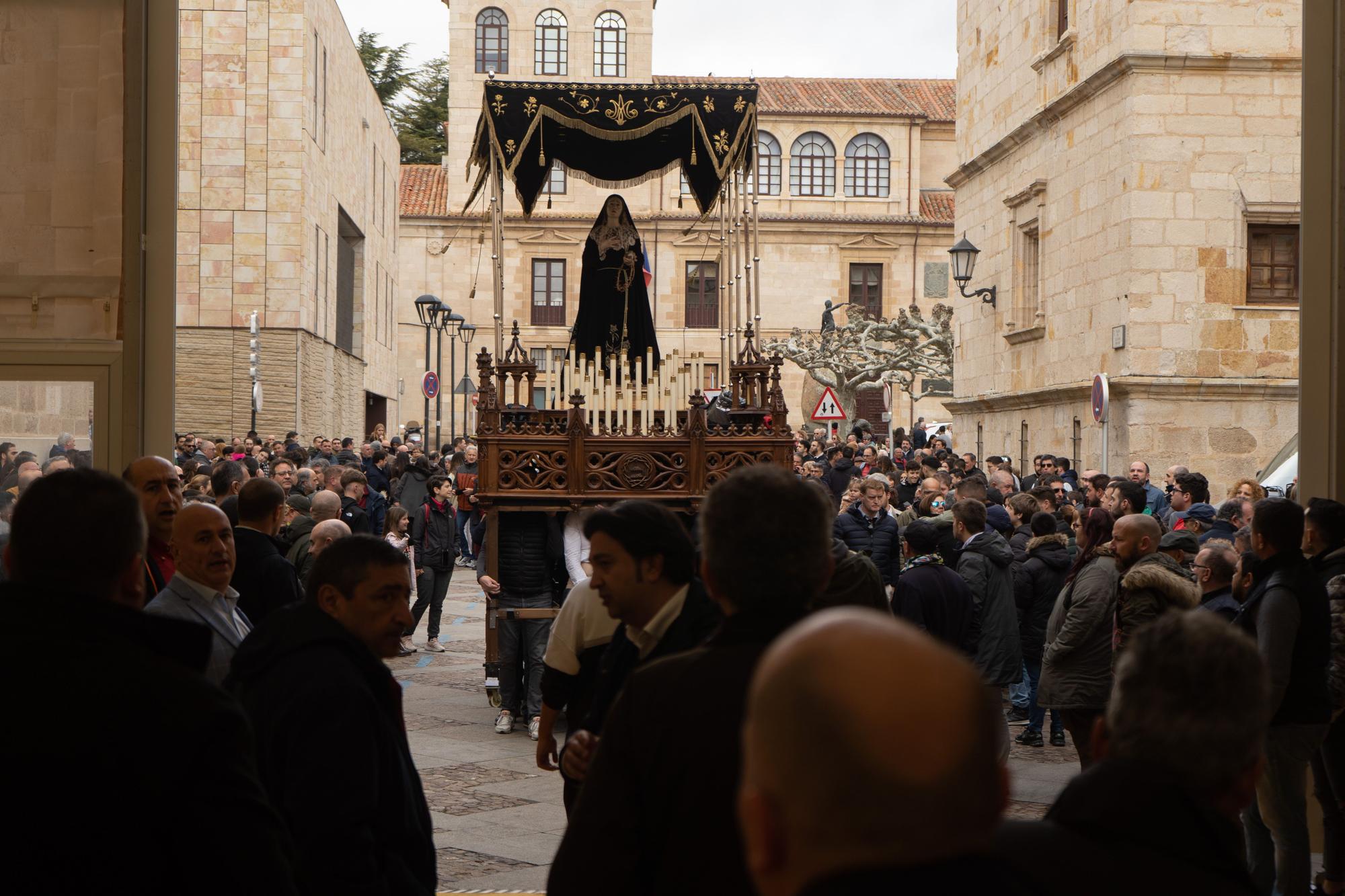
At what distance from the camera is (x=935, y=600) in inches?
337

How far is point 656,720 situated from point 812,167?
58100 millimetres

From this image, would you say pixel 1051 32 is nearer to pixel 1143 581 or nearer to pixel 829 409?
pixel 829 409

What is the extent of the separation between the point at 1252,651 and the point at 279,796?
6.78 feet

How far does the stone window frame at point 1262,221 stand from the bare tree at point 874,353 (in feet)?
62.8

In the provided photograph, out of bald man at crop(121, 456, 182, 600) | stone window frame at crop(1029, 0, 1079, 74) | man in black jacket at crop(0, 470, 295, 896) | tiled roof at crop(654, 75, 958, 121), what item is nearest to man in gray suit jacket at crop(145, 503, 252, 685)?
bald man at crop(121, 456, 182, 600)

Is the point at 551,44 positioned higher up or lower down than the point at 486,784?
higher up

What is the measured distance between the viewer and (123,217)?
22.7 feet

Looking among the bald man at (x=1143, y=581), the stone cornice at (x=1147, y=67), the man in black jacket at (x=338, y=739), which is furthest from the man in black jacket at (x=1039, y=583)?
the stone cornice at (x=1147, y=67)

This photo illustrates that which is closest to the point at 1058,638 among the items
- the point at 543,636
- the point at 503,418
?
the point at 543,636

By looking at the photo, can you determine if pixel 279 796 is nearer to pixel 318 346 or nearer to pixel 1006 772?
pixel 1006 772

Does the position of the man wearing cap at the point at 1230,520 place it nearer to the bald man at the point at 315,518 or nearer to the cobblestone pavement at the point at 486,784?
the cobblestone pavement at the point at 486,784

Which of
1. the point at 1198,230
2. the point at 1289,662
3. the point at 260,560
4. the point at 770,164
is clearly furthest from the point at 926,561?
the point at 770,164

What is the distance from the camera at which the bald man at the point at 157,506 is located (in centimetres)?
599

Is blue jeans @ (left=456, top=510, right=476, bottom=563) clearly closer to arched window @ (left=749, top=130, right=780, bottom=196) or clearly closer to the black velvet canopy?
the black velvet canopy
